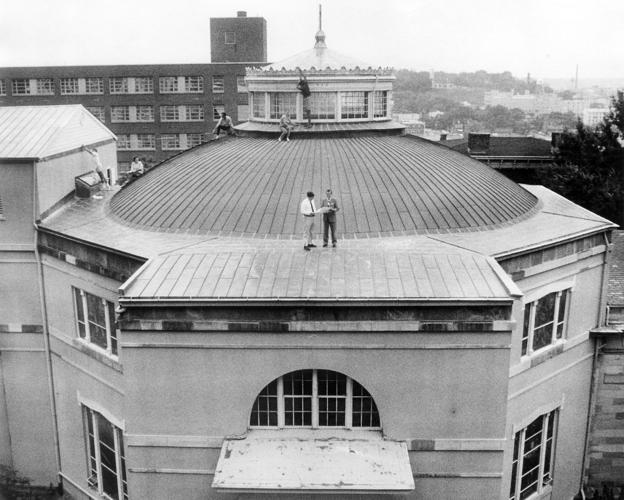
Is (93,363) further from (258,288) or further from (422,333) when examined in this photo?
(422,333)

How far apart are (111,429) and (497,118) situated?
15769 cm

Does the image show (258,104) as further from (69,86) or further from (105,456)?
(69,86)

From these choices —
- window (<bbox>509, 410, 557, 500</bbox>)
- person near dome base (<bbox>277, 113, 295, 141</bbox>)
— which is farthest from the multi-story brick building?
window (<bbox>509, 410, 557, 500</bbox>)

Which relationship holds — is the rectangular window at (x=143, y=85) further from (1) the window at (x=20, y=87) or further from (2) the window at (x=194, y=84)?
(1) the window at (x=20, y=87)

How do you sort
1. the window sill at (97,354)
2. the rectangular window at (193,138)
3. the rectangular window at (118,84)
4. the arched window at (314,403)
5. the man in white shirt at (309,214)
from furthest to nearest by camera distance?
the rectangular window at (193,138) → the rectangular window at (118,84) → the window sill at (97,354) → the man in white shirt at (309,214) → the arched window at (314,403)

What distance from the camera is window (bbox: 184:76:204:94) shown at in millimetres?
90019

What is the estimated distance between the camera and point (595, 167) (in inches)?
2347

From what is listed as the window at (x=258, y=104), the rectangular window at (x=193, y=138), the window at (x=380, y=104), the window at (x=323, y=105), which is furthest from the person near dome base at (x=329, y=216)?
the rectangular window at (x=193, y=138)

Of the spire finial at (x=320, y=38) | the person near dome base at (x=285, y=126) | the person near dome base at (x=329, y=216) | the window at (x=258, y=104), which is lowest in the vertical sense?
the person near dome base at (x=329, y=216)

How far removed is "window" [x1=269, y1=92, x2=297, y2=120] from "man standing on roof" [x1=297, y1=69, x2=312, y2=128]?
0.45m

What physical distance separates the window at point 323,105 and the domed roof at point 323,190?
118 centimetres

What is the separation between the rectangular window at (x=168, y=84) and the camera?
9043 centimetres

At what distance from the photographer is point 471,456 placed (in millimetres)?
20484

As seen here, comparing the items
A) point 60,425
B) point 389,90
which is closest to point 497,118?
point 389,90
